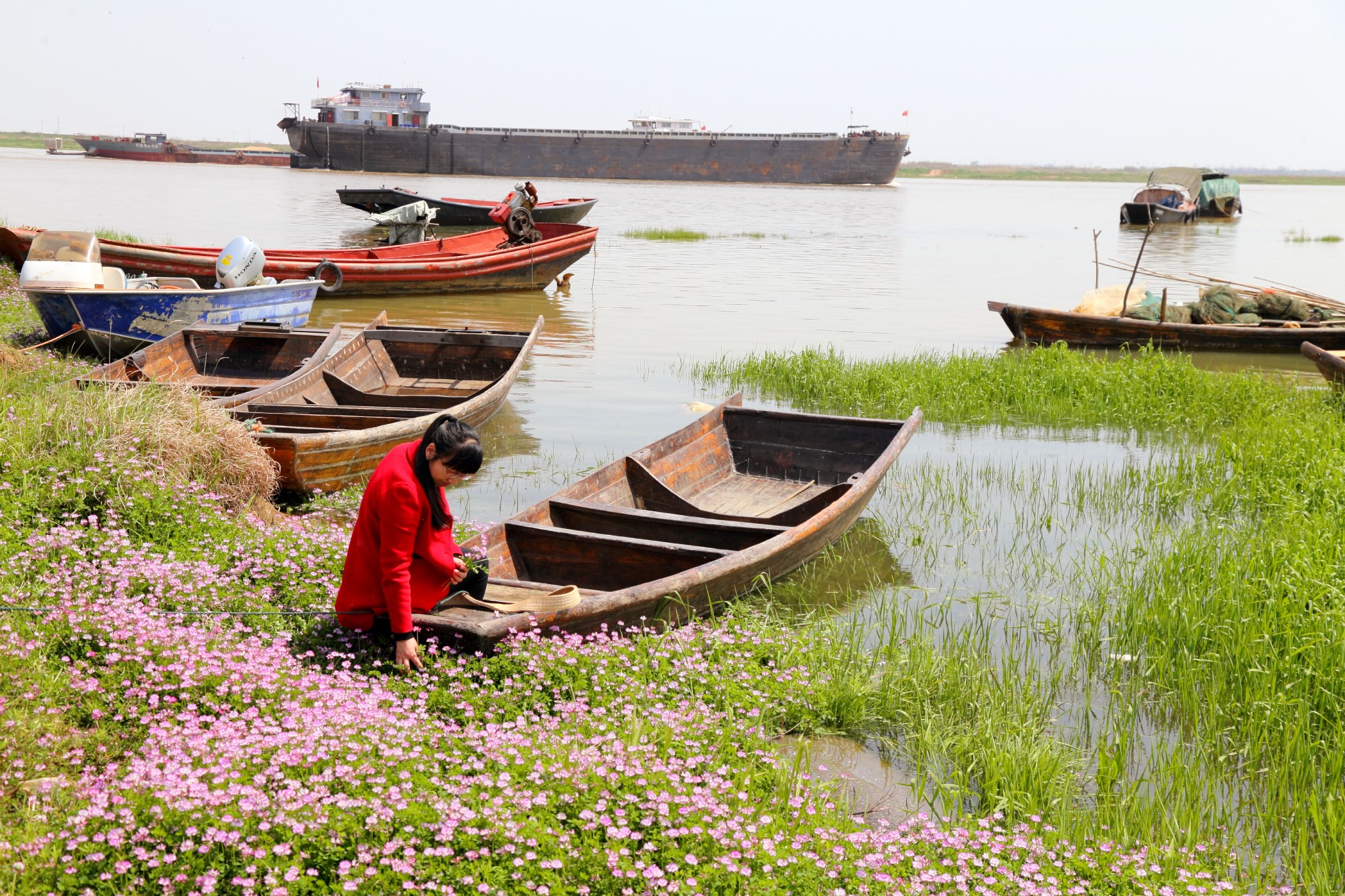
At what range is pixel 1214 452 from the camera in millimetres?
10016

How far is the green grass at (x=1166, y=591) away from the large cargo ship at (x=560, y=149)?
223ft

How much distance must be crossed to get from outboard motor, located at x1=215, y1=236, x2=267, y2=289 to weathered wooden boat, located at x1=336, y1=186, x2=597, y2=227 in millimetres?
20489

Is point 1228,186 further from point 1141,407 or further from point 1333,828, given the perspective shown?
point 1333,828

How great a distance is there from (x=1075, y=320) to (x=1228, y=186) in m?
49.7

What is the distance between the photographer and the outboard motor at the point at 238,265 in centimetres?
1350

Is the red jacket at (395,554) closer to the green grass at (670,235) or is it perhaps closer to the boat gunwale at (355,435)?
the boat gunwale at (355,435)

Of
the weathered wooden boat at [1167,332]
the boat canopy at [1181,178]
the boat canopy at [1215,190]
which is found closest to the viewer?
the weathered wooden boat at [1167,332]

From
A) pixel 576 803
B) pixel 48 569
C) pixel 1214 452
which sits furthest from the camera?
pixel 1214 452

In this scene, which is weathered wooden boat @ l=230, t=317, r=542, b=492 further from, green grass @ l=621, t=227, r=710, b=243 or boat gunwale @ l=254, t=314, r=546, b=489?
green grass @ l=621, t=227, r=710, b=243

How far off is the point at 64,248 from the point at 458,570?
10.1 metres

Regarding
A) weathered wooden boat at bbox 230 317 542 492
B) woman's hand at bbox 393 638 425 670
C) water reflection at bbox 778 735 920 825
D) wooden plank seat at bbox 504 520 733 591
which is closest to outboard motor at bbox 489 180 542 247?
weathered wooden boat at bbox 230 317 542 492

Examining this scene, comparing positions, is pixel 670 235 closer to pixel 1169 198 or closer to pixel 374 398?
pixel 374 398

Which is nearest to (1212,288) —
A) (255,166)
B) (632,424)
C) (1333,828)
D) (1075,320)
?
(1075,320)

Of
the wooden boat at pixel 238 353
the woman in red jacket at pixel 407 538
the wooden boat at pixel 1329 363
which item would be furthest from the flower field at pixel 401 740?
the wooden boat at pixel 1329 363
